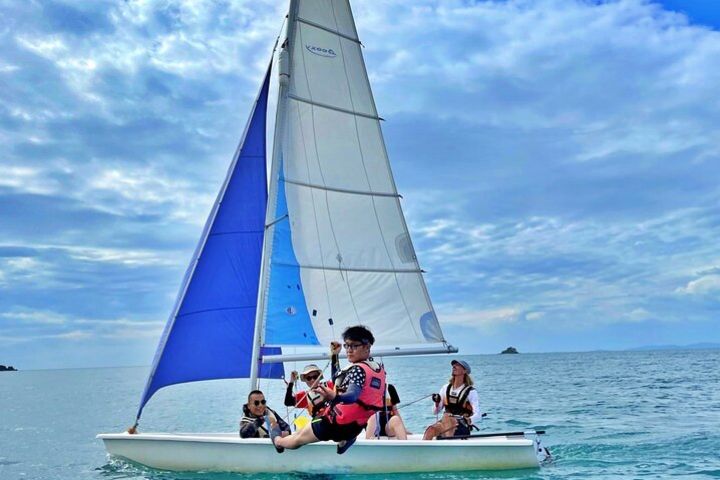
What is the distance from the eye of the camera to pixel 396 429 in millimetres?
10711

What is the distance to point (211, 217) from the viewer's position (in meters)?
12.8

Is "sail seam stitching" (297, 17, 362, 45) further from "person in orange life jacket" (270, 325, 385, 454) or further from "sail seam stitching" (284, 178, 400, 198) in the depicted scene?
"person in orange life jacket" (270, 325, 385, 454)

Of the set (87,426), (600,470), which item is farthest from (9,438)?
(600,470)

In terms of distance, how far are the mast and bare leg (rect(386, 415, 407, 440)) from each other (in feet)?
7.38

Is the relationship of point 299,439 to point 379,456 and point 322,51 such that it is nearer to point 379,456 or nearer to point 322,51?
point 379,456

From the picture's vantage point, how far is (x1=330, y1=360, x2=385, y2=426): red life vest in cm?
708

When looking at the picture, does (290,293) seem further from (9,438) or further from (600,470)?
(9,438)

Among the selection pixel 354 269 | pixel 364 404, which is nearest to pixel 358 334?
pixel 364 404

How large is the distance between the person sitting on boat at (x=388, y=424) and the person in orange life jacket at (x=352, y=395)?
133 inches

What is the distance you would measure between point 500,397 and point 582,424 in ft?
52.6

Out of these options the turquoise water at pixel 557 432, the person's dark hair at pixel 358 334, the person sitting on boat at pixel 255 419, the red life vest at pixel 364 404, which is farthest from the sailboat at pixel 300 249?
the person's dark hair at pixel 358 334

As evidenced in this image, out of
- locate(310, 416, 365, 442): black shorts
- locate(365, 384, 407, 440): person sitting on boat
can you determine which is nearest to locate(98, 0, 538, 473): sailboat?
locate(365, 384, 407, 440): person sitting on boat

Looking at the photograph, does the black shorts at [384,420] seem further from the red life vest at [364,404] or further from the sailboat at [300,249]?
the red life vest at [364,404]

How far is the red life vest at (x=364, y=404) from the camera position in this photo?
708 cm
